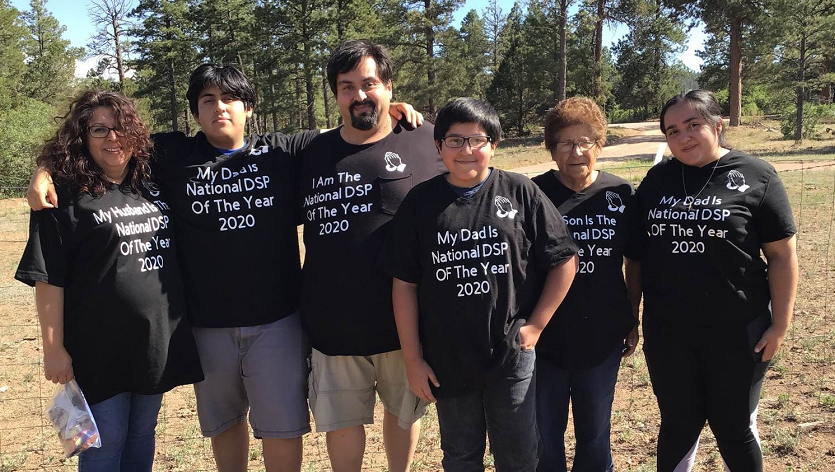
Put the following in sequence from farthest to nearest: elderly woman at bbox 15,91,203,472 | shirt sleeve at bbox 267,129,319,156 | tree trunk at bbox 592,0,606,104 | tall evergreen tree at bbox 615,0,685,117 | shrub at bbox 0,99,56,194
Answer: tall evergreen tree at bbox 615,0,685,117, tree trunk at bbox 592,0,606,104, shrub at bbox 0,99,56,194, shirt sleeve at bbox 267,129,319,156, elderly woman at bbox 15,91,203,472

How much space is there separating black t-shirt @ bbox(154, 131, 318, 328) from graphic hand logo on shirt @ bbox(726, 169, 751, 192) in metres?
1.85

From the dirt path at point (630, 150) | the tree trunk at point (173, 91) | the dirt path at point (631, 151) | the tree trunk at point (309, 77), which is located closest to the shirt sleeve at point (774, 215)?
the dirt path at point (631, 151)

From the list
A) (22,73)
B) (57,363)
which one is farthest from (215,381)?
(22,73)

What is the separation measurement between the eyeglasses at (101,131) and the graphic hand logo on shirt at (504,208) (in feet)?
5.10

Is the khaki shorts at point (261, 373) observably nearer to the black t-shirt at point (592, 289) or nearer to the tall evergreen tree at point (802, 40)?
the black t-shirt at point (592, 289)

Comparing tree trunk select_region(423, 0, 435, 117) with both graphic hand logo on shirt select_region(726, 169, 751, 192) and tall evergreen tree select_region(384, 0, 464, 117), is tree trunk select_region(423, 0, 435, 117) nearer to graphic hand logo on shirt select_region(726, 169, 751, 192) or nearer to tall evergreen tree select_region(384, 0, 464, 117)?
tall evergreen tree select_region(384, 0, 464, 117)

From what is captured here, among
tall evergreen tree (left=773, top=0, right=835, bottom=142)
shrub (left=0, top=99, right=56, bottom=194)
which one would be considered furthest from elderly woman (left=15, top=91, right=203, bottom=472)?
tall evergreen tree (left=773, top=0, right=835, bottom=142)

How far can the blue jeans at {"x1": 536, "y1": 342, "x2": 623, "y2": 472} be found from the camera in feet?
8.32

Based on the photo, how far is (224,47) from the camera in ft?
122

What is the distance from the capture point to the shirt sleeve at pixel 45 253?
7.50 feet

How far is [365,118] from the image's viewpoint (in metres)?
2.62

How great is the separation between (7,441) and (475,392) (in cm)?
335

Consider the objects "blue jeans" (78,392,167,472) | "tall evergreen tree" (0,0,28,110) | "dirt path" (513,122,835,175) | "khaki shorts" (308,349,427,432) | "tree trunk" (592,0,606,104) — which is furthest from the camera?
"tall evergreen tree" (0,0,28,110)

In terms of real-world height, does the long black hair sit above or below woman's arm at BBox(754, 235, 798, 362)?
above
